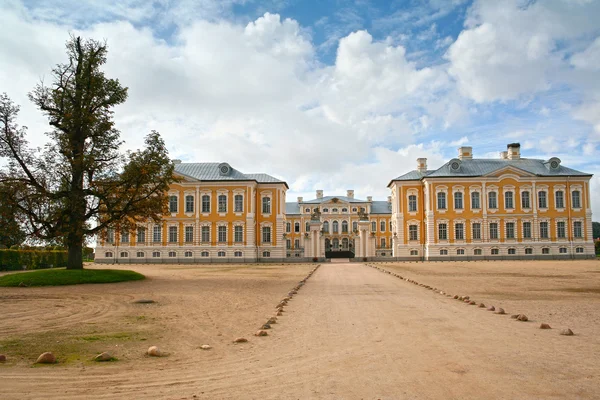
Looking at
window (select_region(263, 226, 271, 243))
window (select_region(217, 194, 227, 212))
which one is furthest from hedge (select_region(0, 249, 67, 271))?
window (select_region(263, 226, 271, 243))

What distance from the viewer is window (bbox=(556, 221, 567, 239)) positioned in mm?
60750

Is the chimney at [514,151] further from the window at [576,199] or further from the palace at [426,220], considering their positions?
the window at [576,199]

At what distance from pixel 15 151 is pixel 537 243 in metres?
56.0

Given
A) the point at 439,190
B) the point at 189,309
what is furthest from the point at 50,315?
the point at 439,190

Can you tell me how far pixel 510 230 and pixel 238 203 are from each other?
109 ft

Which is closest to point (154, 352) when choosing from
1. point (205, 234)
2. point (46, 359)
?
point (46, 359)

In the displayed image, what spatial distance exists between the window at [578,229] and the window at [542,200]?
164 inches

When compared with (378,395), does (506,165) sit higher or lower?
higher

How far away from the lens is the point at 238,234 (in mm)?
61938

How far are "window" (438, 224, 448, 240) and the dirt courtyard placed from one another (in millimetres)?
47424

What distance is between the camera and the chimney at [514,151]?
65.4 meters

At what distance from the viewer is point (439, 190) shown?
202ft

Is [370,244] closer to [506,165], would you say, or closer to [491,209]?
[491,209]

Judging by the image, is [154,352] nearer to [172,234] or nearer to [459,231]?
[172,234]
